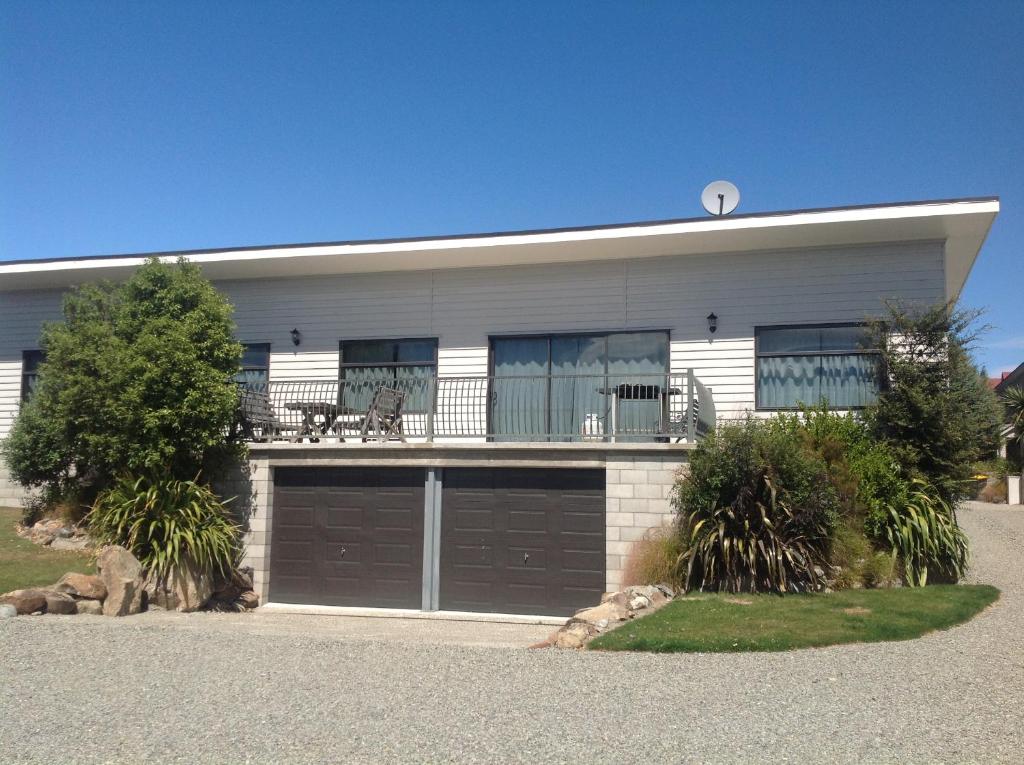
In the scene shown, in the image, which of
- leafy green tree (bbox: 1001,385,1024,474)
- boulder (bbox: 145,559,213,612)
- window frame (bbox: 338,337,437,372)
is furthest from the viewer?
leafy green tree (bbox: 1001,385,1024,474)

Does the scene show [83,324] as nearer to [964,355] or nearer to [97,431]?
[97,431]

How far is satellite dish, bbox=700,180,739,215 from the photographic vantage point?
14523mm

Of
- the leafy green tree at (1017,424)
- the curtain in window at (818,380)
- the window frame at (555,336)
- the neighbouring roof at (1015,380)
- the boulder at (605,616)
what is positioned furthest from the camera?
the neighbouring roof at (1015,380)

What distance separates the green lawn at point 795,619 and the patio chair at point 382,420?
509 centimetres

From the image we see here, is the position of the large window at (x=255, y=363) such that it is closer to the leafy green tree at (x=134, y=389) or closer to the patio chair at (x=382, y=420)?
the leafy green tree at (x=134, y=389)

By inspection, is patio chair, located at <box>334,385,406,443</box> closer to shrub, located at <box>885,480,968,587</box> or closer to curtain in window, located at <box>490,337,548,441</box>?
curtain in window, located at <box>490,337,548,441</box>

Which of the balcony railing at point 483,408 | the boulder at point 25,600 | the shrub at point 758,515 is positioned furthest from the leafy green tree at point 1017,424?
the boulder at point 25,600

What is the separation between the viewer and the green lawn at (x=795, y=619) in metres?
8.76

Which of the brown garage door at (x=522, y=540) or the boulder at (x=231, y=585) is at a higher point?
the brown garage door at (x=522, y=540)

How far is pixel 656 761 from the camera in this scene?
220 inches

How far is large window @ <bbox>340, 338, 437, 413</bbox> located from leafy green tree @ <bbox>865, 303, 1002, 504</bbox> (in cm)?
689

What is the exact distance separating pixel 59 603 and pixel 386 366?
253 inches

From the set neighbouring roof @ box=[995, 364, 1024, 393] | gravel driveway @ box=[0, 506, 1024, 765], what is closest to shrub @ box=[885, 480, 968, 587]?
gravel driveway @ box=[0, 506, 1024, 765]

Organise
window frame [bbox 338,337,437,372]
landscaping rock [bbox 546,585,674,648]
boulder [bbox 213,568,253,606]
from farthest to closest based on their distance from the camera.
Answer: window frame [bbox 338,337,437,372] → boulder [bbox 213,568,253,606] → landscaping rock [bbox 546,585,674,648]
